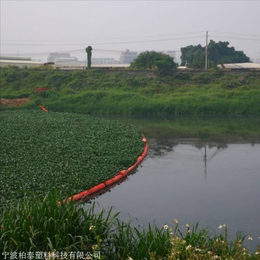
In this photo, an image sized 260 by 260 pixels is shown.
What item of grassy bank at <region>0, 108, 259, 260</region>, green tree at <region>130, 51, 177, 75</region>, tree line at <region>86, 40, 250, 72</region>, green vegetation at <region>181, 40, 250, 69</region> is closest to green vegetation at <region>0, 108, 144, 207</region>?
grassy bank at <region>0, 108, 259, 260</region>

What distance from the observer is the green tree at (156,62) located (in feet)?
103

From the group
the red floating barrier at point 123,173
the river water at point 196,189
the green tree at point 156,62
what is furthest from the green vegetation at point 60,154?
the green tree at point 156,62

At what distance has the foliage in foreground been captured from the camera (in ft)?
14.2

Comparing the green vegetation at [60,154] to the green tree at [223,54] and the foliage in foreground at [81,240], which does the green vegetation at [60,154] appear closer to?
the foliage in foreground at [81,240]

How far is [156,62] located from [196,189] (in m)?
23.8

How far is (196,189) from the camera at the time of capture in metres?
8.81

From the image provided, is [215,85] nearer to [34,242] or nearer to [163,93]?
[163,93]

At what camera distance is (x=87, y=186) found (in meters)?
8.39

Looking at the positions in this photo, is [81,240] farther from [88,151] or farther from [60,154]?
[88,151]

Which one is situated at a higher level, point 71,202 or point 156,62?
point 156,62

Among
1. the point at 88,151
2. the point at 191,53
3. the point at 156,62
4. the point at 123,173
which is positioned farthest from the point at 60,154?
the point at 191,53

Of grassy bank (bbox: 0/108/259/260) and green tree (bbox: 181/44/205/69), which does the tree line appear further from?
grassy bank (bbox: 0/108/259/260)

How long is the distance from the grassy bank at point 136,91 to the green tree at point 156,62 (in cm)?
79

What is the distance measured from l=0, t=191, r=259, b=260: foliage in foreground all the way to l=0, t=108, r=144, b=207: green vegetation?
56cm
